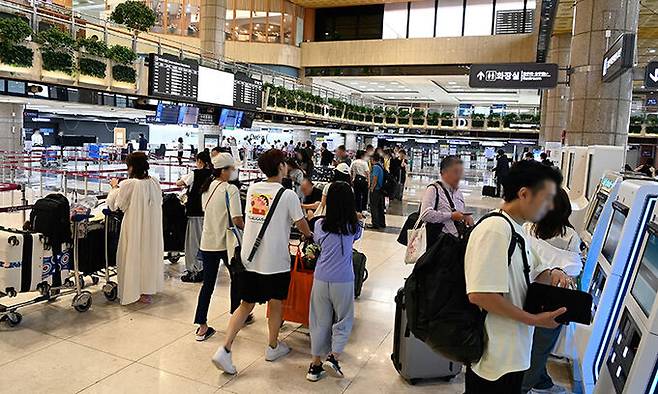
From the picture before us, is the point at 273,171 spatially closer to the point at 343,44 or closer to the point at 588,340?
the point at 588,340

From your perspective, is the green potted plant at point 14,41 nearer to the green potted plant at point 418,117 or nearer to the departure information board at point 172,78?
the departure information board at point 172,78

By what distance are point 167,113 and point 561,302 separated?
10273mm

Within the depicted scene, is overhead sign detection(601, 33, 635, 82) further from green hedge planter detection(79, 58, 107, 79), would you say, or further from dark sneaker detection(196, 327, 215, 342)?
green hedge planter detection(79, 58, 107, 79)

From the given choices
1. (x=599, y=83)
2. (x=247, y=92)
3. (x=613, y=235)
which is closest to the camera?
(x=613, y=235)

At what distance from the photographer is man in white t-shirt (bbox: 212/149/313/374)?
3744mm

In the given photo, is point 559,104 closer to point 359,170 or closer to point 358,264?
point 359,170

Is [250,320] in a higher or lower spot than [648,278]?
lower

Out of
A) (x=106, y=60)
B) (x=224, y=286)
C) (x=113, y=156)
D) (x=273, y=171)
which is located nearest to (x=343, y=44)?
(x=113, y=156)

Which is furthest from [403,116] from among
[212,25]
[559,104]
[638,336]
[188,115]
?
[638,336]

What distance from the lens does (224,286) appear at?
621cm

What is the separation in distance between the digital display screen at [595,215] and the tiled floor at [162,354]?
1742 millimetres

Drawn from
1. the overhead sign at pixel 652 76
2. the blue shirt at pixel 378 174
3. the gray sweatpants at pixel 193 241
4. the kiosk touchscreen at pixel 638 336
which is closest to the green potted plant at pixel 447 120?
the blue shirt at pixel 378 174

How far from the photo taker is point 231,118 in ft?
43.3

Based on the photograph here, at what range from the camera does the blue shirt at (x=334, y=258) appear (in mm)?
3734
